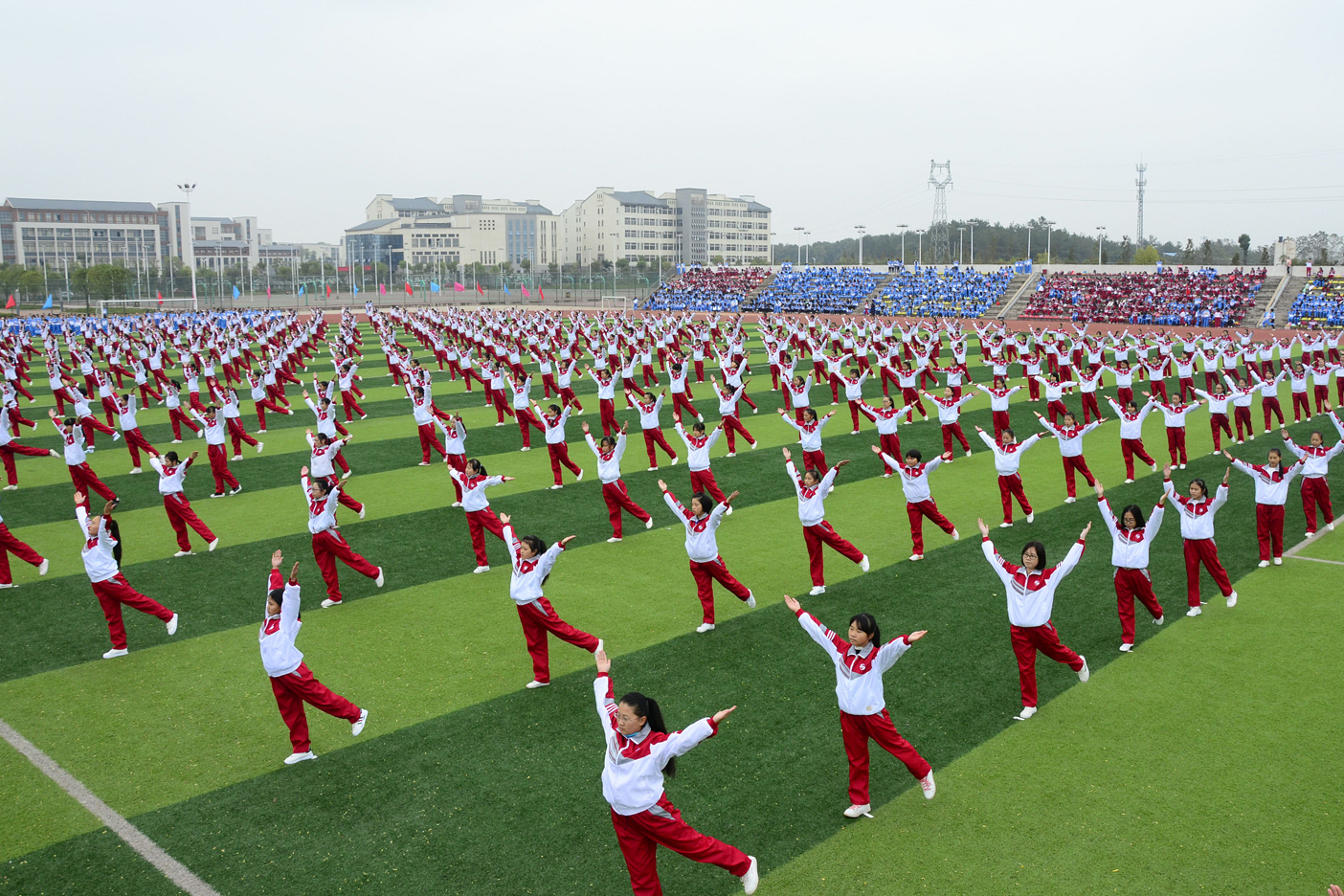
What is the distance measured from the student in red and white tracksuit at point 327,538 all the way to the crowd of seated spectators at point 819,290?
49.3 metres

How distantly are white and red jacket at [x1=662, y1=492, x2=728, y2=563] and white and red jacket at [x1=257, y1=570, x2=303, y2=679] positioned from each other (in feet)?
11.4

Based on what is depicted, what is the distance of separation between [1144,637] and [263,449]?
17129mm

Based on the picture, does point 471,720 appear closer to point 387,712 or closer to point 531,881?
point 387,712

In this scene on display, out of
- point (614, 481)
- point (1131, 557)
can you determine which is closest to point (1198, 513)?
point (1131, 557)

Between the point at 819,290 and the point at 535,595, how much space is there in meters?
55.1

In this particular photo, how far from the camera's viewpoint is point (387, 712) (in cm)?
779

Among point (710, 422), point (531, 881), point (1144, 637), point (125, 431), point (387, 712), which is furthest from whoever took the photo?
point (710, 422)

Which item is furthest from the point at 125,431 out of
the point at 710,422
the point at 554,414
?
the point at 710,422

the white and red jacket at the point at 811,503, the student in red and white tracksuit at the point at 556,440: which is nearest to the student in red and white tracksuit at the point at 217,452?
the student in red and white tracksuit at the point at 556,440

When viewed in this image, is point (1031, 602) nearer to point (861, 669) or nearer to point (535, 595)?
point (861, 669)

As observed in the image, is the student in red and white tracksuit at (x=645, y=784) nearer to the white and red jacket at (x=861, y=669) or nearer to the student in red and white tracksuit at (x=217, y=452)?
the white and red jacket at (x=861, y=669)

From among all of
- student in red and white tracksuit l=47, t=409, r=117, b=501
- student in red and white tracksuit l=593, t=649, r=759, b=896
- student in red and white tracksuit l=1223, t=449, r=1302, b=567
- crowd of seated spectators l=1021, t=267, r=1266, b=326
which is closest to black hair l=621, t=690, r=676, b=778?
student in red and white tracksuit l=593, t=649, r=759, b=896

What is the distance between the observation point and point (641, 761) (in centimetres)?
474

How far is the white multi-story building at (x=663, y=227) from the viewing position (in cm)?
12075
